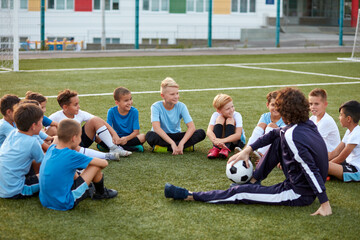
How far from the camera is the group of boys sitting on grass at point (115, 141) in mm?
4172

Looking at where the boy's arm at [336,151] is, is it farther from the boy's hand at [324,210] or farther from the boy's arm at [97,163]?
the boy's arm at [97,163]

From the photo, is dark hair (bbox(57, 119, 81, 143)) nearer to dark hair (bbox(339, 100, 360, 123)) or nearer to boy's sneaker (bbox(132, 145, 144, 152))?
boy's sneaker (bbox(132, 145, 144, 152))

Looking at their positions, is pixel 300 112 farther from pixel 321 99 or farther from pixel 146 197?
pixel 146 197

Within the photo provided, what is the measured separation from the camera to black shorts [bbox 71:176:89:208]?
424 centimetres

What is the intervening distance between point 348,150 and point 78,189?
107 inches

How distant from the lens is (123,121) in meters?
6.51

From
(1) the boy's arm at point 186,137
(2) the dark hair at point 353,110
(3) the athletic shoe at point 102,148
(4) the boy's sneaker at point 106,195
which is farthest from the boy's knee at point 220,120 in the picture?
(4) the boy's sneaker at point 106,195

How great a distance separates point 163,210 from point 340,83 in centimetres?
968

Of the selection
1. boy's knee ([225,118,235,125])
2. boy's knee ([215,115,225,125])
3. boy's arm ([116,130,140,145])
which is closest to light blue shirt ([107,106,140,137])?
boy's arm ([116,130,140,145])

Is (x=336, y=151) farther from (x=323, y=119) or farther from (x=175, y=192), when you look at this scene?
(x=175, y=192)

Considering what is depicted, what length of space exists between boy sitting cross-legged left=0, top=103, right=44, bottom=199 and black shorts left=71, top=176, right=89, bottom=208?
406mm

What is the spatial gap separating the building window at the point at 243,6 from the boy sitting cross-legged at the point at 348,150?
30.3m

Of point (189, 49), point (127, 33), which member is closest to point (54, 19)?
point (127, 33)

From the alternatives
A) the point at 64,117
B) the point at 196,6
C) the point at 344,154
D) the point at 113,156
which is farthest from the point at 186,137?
the point at 196,6
